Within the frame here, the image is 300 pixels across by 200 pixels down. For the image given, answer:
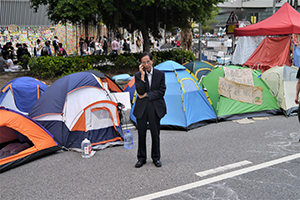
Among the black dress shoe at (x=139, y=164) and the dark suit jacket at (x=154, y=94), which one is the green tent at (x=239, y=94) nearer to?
the dark suit jacket at (x=154, y=94)

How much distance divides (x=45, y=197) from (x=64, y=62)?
10.8 m

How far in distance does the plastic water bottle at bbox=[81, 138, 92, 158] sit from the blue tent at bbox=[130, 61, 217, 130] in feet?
7.28

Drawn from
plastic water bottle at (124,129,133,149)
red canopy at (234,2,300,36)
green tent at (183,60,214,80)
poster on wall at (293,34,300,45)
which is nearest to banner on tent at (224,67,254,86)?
green tent at (183,60,214,80)

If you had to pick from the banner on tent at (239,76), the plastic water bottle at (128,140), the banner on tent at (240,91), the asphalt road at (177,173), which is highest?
the banner on tent at (239,76)

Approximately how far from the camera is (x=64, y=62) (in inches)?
564

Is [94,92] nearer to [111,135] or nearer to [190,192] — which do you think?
[111,135]

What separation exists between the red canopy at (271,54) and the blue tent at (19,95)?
443 inches

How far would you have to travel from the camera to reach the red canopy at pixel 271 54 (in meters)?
15.7

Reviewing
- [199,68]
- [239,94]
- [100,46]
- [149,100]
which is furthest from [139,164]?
[100,46]

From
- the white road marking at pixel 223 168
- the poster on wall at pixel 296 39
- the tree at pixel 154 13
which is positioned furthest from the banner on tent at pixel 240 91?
the poster on wall at pixel 296 39

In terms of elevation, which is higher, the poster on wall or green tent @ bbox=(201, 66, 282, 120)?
the poster on wall

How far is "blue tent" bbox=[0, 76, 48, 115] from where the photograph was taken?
8.78 m


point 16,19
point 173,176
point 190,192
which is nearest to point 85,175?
point 173,176

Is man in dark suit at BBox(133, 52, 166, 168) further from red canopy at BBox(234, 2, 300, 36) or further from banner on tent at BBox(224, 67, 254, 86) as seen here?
red canopy at BBox(234, 2, 300, 36)
